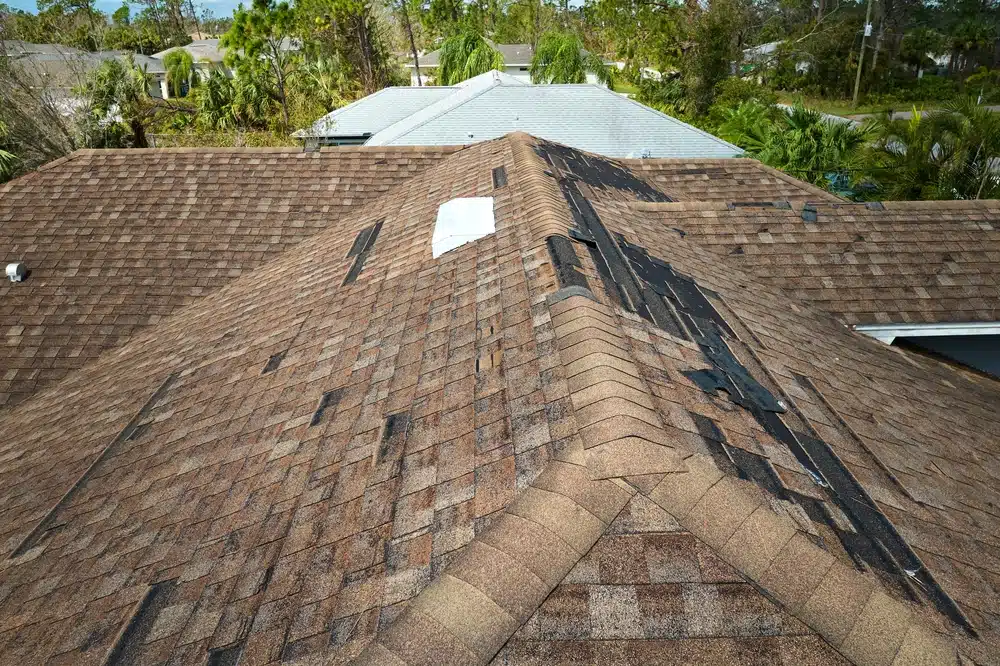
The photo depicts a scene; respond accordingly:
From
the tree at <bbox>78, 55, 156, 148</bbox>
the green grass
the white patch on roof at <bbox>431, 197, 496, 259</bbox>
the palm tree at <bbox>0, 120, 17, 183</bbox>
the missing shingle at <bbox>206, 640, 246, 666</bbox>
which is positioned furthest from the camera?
the green grass

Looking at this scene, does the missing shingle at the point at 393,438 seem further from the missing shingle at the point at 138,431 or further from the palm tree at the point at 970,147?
the palm tree at the point at 970,147

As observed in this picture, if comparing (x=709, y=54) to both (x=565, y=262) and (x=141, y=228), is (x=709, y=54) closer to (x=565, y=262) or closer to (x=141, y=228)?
(x=141, y=228)

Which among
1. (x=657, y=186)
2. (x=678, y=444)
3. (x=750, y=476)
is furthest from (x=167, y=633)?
(x=657, y=186)

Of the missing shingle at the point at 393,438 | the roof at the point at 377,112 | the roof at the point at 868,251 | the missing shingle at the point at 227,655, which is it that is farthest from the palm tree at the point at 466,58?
the missing shingle at the point at 227,655

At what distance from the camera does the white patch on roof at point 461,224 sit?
909cm

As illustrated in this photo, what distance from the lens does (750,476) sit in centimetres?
461

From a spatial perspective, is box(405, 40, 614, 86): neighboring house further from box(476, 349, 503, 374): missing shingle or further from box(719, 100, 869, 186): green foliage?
box(476, 349, 503, 374): missing shingle

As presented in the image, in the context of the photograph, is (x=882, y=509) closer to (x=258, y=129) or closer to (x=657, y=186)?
(x=657, y=186)

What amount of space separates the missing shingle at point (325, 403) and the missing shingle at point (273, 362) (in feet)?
4.74

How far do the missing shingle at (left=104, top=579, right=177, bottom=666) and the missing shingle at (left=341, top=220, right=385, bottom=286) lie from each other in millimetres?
5336

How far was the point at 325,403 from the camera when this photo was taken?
254 inches

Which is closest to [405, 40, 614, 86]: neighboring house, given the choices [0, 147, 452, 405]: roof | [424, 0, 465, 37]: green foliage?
[424, 0, 465, 37]: green foliage

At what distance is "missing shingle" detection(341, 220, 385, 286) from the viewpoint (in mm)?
9953

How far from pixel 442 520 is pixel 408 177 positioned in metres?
12.7
